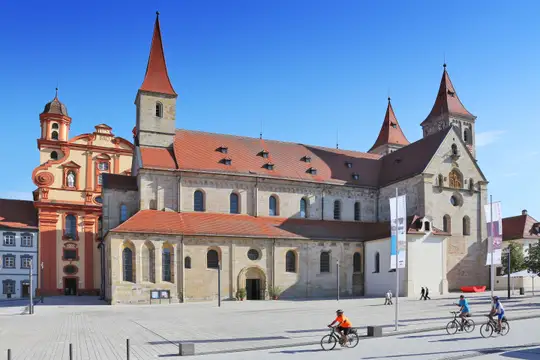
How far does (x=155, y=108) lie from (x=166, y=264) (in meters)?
17.3

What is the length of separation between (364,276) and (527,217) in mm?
27224

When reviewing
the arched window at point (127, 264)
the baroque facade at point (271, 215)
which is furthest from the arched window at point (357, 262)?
the arched window at point (127, 264)

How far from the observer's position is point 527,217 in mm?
67312

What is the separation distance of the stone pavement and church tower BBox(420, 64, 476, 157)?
3607cm

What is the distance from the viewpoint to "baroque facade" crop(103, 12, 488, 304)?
155 ft

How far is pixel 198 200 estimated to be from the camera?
53.0 metres

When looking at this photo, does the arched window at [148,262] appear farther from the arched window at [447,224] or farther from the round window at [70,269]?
the arched window at [447,224]

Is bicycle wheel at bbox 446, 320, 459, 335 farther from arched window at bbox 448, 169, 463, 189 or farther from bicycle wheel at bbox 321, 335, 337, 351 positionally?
arched window at bbox 448, 169, 463, 189

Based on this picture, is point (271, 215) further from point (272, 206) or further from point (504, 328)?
point (504, 328)

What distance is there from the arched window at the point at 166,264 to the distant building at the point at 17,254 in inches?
872

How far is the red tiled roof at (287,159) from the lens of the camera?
53.5 metres

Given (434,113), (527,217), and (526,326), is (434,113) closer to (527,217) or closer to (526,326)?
(527,217)

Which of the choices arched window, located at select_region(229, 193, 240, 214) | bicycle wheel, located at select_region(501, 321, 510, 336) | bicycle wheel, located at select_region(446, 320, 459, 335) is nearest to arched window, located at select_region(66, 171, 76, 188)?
arched window, located at select_region(229, 193, 240, 214)

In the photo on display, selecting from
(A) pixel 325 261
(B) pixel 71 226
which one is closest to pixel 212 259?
(A) pixel 325 261
